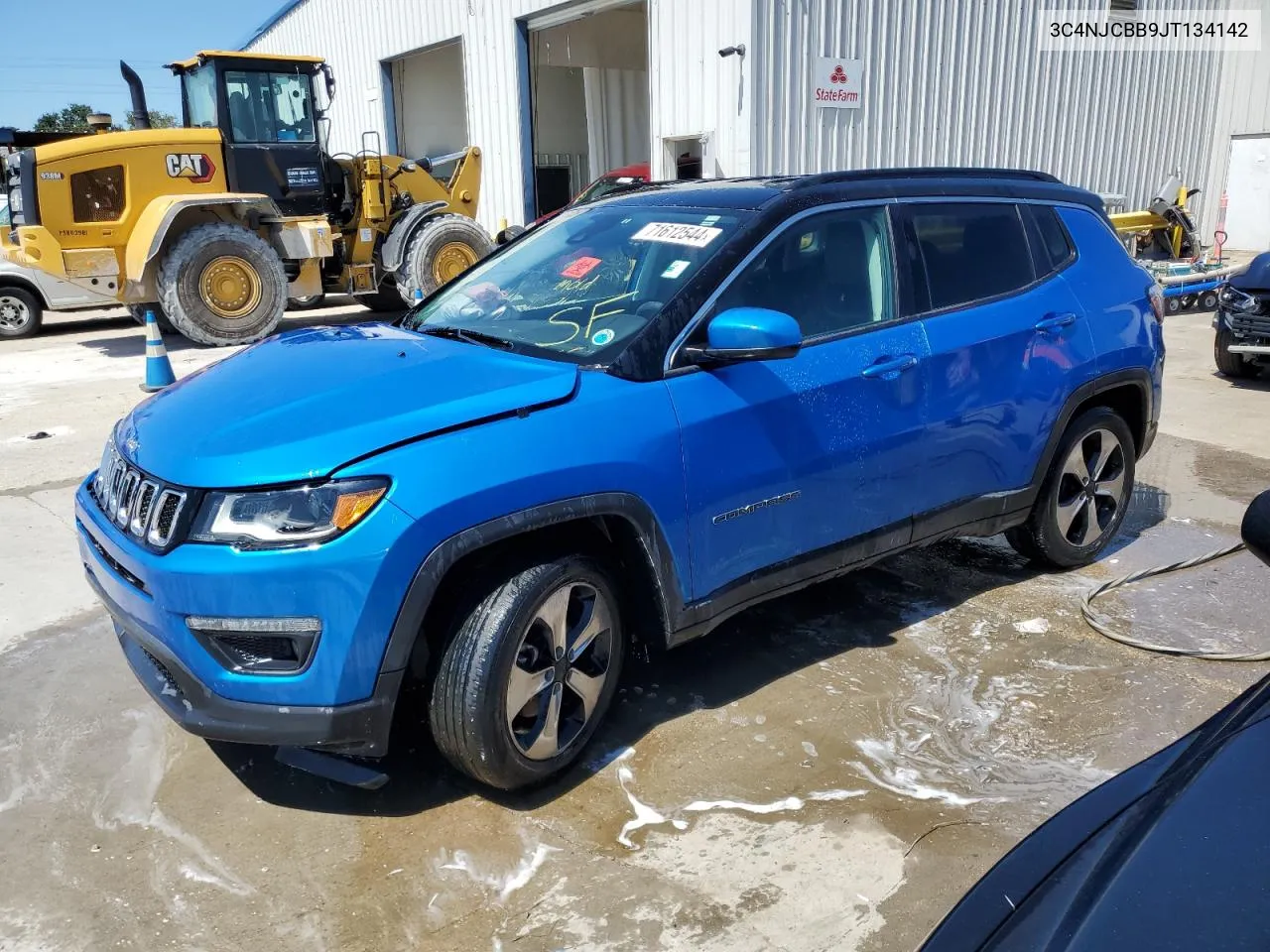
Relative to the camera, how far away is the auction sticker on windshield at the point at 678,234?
3510 millimetres

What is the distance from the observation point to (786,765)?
322cm

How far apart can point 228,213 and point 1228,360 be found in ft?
34.0

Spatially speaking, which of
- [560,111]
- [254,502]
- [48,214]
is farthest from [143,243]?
[560,111]

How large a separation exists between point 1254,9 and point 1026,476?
18781 millimetres

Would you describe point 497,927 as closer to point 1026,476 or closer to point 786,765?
point 786,765

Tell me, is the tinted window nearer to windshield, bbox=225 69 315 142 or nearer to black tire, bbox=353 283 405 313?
windshield, bbox=225 69 315 142

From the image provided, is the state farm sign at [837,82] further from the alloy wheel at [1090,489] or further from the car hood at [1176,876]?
the car hood at [1176,876]

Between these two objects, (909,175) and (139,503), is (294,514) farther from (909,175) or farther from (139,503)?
(909,175)

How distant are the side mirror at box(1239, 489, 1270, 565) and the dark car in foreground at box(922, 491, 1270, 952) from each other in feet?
1.07

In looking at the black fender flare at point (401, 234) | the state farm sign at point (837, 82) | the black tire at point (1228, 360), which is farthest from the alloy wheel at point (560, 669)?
the state farm sign at point (837, 82)

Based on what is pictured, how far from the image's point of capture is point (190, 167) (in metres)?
11.5

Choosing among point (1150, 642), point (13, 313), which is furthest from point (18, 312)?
point (1150, 642)

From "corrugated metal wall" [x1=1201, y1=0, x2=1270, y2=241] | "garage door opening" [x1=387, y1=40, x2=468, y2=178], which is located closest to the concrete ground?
"corrugated metal wall" [x1=1201, y1=0, x2=1270, y2=241]

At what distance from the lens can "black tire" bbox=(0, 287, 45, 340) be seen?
43.1 feet
